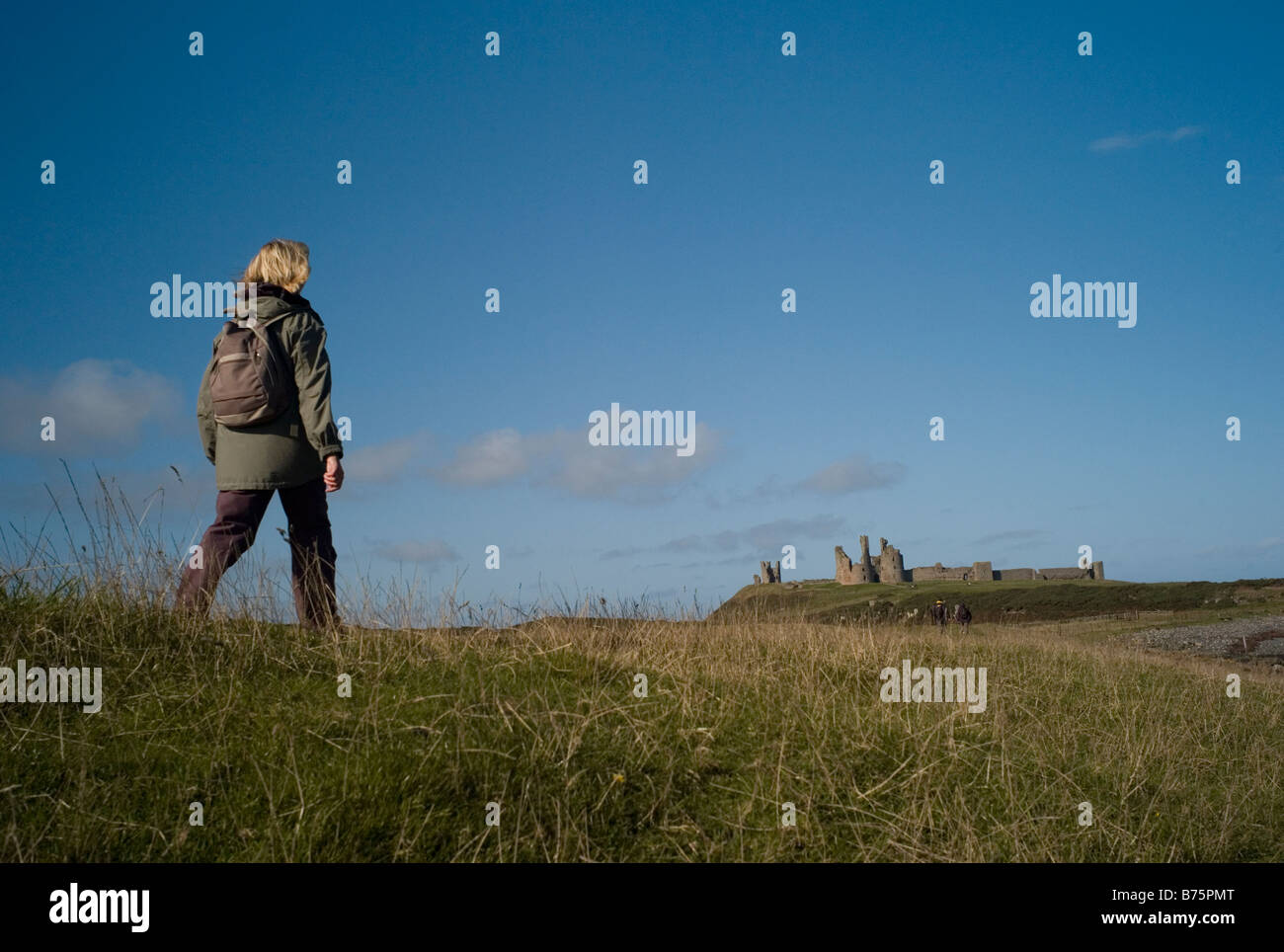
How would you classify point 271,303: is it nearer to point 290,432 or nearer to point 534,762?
point 290,432

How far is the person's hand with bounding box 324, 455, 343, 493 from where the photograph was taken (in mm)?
6652

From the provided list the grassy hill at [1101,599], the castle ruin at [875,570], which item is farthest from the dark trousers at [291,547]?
the castle ruin at [875,570]

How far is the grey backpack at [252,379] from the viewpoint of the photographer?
6.66 meters

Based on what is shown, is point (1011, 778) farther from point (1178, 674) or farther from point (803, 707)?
point (1178, 674)

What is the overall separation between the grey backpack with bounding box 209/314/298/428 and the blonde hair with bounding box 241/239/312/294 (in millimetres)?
433

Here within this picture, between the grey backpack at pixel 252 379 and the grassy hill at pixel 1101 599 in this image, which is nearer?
the grey backpack at pixel 252 379

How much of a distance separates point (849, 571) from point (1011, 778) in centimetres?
7410

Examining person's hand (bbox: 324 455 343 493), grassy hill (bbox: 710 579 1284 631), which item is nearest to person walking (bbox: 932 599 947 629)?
person's hand (bbox: 324 455 343 493)

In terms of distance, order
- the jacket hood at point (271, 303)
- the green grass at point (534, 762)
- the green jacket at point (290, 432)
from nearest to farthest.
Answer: the green grass at point (534, 762) < the green jacket at point (290, 432) < the jacket hood at point (271, 303)

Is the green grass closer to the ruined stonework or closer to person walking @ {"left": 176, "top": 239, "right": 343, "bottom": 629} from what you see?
person walking @ {"left": 176, "top": 239, "right": 343, "bottom": 629}

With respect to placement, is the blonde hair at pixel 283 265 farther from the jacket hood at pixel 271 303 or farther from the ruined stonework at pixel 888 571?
the ruined stonework at pixel 888 571

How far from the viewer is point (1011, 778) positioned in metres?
6.16

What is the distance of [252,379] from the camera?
6.68m
